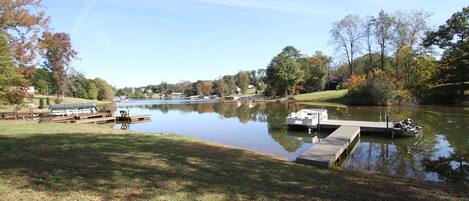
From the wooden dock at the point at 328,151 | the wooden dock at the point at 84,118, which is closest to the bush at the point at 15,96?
the wooden dock at the point at 84,118

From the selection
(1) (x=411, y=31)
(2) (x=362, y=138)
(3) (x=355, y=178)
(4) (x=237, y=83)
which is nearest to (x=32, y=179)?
(3) (x=355, y=178)

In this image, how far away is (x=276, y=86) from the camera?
8181 centimetres

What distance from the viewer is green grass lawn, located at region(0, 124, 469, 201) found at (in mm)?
6219

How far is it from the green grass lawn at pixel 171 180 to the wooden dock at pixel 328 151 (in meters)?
1.73

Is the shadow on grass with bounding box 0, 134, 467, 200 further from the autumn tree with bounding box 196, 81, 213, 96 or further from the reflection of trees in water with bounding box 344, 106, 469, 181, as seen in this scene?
the autumn tree with bounding box 196, 81, 213, 96

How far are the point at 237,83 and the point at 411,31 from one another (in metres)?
93.3

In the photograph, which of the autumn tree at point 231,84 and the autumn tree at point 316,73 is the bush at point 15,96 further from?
the autumn tree at point 231,84

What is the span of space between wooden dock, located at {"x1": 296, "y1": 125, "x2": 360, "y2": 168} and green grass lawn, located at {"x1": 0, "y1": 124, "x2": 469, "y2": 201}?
5.66 ft

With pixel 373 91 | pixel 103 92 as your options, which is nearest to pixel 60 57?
pixel 103 92

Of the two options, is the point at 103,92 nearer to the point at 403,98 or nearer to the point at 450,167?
the point at 403,98

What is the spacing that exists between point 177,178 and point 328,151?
7.53 metres

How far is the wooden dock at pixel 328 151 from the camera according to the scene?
11.2 m

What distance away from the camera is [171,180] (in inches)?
283

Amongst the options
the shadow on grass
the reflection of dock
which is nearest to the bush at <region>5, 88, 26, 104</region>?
the reflection of dock
